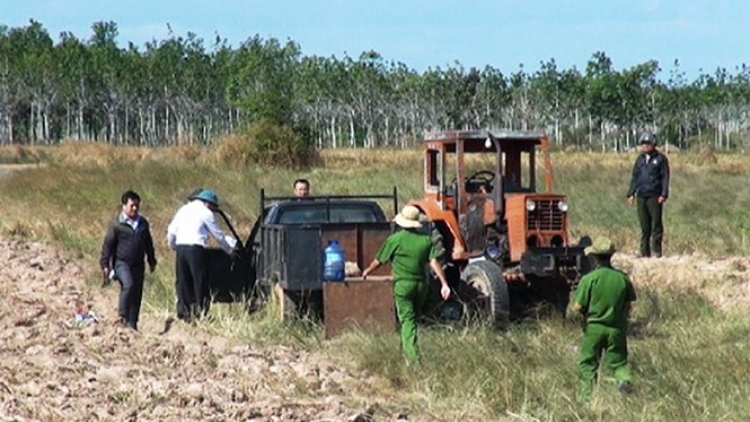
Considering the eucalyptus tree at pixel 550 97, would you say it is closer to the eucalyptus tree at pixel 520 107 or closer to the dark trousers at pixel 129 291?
the eucalyptus tree at pixel 520 107

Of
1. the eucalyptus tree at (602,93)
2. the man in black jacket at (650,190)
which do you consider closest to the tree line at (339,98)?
the eucalyptus tree at (602,93)

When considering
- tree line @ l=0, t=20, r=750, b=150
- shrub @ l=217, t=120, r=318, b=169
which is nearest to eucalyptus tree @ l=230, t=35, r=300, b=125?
tree line @ l=0, t=20, r=750, b=150

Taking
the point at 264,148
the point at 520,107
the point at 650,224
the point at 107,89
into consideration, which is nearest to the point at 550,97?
the point at 520,107

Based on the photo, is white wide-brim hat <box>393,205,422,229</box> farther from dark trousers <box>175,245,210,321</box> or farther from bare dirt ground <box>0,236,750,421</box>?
dark trousers <box>175,245,210,321</box>

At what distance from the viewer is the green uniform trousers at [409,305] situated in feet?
37.8

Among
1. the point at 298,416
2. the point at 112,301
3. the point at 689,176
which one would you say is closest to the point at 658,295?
the point at 112,301

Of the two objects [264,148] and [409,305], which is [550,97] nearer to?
[264,148]

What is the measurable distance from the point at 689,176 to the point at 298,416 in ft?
94.7

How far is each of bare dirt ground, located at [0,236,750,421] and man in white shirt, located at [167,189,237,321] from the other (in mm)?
322

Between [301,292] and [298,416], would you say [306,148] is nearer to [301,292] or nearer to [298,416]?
[301,292]

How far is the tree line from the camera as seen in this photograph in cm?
9081

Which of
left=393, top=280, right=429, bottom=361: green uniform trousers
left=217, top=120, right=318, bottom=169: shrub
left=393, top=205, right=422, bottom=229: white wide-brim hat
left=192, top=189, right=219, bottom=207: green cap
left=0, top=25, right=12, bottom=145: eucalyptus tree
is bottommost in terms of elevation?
left=393, top=280, right=429, bottom=361: green uniform trousers

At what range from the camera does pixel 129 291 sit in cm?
1359

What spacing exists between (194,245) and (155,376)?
3.97 metres
